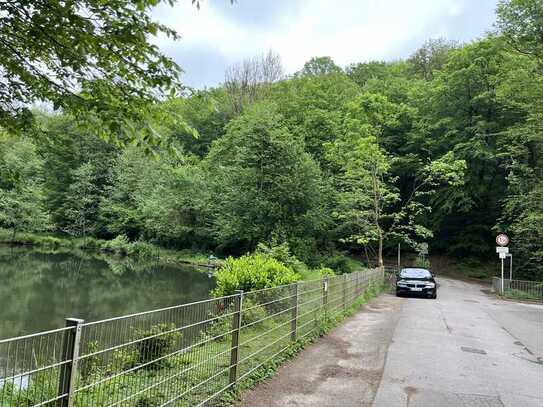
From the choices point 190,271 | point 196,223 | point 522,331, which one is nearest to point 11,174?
point 522,331

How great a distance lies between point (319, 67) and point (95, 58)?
56.8m

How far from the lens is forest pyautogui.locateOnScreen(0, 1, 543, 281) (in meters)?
27.1

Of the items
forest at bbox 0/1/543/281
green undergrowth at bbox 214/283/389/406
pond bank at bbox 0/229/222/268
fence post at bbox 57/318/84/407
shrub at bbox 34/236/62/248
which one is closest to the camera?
fence post at bbox 57/318/84/407

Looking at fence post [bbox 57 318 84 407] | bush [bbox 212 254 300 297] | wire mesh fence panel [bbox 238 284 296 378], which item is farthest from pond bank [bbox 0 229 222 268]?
fence post [bbox 57 318 84 407]

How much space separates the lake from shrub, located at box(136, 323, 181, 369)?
10.1 m

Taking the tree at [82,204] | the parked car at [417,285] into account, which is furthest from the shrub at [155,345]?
the tree at [82,204]

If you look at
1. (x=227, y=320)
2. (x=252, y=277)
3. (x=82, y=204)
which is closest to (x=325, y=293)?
(x=252, y=277)

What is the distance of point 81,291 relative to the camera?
69.4 feet

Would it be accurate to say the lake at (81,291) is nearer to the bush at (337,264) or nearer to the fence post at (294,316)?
the bush at (337,264)

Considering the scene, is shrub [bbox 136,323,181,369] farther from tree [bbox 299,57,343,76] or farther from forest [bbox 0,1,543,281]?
tree [bbox 299,57,343,76]

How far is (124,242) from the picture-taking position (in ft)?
160

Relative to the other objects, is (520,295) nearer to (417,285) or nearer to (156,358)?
(417,285)

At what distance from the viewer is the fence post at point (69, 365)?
2861mm

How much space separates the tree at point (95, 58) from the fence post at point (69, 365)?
189 centimetres
